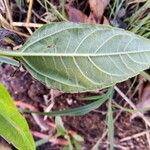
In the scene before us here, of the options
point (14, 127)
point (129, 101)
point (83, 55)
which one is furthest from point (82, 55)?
point (129, 101)

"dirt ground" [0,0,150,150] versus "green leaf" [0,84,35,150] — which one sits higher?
"green leaf" [0,84,35,150]

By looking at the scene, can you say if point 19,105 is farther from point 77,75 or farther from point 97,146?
point 77,75

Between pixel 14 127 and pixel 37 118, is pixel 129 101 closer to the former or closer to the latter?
pixel 37 118

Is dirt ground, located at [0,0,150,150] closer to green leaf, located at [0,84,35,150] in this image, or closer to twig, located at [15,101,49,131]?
twig, located at [15,101,49,131]

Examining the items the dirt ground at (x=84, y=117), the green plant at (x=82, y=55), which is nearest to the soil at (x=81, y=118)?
the dirt ground at (x=84, y=117)

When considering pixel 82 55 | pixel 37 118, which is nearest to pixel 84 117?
pixel 37 118

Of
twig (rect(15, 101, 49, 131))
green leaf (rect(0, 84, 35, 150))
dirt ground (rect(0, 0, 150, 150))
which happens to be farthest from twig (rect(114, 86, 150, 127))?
green leaf (rect(0, 84, 35, 150))

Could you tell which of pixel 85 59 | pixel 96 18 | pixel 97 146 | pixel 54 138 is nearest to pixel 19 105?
pixel 54 138

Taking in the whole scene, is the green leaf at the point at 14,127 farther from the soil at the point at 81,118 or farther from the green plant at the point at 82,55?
the soil at the point at 81,118

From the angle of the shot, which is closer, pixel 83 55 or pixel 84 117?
pixel 83 55

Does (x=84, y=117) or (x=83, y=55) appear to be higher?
(x=83, y=55)
